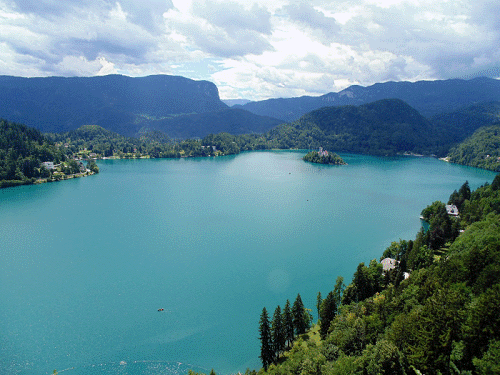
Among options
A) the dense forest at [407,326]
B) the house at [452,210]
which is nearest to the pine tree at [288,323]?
the dense forest at [407,326]

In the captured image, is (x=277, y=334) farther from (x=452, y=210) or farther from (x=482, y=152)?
(x=482, y=152)

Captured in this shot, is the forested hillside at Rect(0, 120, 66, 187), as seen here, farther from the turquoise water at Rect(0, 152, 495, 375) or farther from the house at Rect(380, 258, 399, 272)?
the house at Rect(380, 258, 399, 272)

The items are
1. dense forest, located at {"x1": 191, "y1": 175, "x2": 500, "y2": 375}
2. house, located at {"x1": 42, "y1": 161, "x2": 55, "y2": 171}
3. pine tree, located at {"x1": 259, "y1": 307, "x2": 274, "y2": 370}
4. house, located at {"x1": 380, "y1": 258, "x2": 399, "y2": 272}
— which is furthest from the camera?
house, located at {"x1": 42, "y1": 161, "x2": 55, "y2": 171}

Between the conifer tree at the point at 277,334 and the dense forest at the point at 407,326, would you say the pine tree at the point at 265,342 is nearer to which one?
the dense forest at the point at 407,326

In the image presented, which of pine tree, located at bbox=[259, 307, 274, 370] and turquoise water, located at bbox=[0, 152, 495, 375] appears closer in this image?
pine tree, located at bbox=[259, 307, 274, 370]

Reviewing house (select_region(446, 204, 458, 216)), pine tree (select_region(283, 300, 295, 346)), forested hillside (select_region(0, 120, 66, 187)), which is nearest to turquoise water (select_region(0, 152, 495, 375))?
pine tree (select_region(283, 300, 295, 346))

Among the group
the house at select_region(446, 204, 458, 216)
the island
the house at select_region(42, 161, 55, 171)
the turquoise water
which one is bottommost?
the turquoise water
